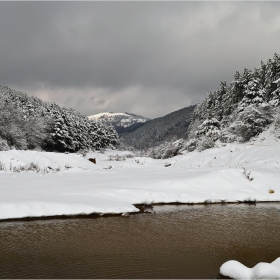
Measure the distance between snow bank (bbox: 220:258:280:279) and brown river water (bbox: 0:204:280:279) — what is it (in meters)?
0.28

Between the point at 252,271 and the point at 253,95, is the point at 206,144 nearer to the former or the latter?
the point at 253,95

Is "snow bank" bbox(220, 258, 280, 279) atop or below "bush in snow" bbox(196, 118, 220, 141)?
below

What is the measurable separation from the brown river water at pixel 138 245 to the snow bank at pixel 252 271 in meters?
0.28

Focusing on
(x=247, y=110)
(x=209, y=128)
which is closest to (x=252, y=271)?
(x=247, y=110)

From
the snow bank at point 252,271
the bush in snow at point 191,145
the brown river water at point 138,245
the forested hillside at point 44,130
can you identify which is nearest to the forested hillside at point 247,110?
the bush in snow at point 191,145

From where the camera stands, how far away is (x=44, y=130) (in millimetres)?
61531

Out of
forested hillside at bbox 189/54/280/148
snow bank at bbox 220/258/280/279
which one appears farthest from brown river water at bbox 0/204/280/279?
forested hillside at bbox 189/54/280/148

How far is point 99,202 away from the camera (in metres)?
10.3

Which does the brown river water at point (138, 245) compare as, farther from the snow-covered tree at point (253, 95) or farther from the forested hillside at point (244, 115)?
the snow-covered tree at point (253, 95)

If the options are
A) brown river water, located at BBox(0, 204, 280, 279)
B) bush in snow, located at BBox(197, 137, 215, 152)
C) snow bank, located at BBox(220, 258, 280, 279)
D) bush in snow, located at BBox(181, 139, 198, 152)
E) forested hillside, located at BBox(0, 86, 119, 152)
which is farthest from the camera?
forested hillside, located at BBox(0, 86, 119, 152)

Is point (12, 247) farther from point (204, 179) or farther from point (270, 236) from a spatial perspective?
point (204, 179)

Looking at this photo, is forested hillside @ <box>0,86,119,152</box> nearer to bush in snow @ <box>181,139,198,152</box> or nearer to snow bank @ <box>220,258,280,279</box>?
bush in snow @ <box>181,139,198,152</box>

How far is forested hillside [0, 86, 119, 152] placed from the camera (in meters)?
50.2

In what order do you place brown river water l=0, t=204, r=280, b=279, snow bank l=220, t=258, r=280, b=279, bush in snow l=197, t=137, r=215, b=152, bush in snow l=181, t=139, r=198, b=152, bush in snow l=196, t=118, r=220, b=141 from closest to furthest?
snow bank l=220, t=258, r=280, b=279, brown river water l=0, t=204, r=280, b=279, bush in snow l=197, t=137, r=215, b=152, bush in snow l=196, t=118, r=220, b=141, bush in snow l=181, t=139, r=198, b=152
